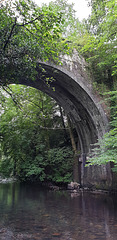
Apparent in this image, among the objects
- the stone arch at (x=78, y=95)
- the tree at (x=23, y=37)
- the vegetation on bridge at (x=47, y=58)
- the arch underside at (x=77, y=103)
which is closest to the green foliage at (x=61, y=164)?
the vegetation on bridge at (x=47, y=58)

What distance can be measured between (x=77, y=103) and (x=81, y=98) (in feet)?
2.24

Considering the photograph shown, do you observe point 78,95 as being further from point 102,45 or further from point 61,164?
point 61,164

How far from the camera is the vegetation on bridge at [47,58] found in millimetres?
4457

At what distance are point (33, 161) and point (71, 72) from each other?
7.61 meters

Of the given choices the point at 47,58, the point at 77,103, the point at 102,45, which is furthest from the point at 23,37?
the point at 77,103

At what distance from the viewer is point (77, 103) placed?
1226cm

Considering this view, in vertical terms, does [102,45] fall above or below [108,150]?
above

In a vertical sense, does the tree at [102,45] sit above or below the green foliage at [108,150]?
above

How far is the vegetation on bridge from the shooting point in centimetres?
446

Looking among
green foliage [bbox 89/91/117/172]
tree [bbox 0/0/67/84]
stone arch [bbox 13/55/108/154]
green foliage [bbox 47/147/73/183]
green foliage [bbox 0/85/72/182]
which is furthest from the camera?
green foliage [bbox 0/85/72/182]

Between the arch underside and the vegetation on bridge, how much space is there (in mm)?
821

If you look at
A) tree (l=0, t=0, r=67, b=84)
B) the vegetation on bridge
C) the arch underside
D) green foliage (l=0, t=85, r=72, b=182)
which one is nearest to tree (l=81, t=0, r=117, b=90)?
the vegetation on bridge

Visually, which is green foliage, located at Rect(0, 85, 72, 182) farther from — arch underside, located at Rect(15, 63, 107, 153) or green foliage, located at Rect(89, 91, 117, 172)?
green foliage, located at Rect(89, 91, 117, 172)

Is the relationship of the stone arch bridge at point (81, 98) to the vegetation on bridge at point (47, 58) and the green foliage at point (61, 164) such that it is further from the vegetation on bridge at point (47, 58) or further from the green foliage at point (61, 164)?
Result: the green foliage at point (61, 164)
